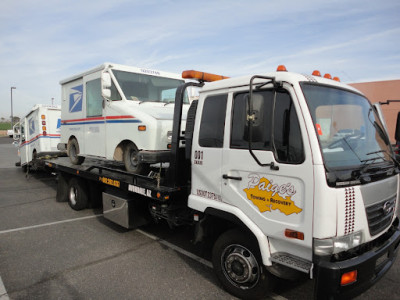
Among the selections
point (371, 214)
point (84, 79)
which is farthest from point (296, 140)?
point (84, 79)

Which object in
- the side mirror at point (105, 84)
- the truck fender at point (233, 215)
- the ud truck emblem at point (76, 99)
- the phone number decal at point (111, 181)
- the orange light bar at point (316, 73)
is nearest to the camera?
the truck fender at point (233, 215)

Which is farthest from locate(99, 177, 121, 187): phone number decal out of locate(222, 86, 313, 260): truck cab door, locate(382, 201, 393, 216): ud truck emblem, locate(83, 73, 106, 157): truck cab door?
locate(382, 201, 393, 216): ud truck emblem

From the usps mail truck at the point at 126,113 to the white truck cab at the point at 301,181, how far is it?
147 cm

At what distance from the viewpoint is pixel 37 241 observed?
5086 millimetres

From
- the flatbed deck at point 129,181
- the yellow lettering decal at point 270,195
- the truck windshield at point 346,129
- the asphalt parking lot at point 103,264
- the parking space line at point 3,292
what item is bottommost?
the parking space line at point 3,292

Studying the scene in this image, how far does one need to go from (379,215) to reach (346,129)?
87 centimetres

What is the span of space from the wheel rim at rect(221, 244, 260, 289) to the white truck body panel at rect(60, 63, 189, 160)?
2.09 metres

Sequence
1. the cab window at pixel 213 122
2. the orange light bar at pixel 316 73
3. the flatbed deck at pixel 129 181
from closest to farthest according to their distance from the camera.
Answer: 1. the orange light bar at pixel 316 73
2. the cab window at pixel 213 122
3. the flatbed deck at pixel 129 181

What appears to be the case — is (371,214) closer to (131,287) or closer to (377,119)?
(377,119)

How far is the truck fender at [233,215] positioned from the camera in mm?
2873

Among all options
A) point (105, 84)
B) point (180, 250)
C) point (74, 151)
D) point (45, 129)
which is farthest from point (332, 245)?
point (45, 129)

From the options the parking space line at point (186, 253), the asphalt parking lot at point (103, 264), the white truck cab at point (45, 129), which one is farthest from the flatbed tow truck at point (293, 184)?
the white truck cab at point (45, 129)

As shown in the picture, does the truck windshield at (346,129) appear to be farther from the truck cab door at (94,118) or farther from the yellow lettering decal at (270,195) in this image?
the truck cab door at (94,118)

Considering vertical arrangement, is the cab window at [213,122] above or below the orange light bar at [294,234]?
above
